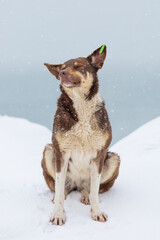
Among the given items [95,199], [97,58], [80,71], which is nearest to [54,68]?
[80,71]

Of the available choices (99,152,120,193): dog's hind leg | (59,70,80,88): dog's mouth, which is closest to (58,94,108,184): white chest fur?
(59,70,80,88): dog's mouth

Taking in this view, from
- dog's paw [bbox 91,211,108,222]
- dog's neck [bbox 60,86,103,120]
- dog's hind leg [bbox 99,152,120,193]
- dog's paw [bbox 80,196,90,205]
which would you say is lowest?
dog's paw [bbox 91,211,108,222]

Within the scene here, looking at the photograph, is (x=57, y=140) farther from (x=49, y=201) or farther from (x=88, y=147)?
(x=49, y=201)

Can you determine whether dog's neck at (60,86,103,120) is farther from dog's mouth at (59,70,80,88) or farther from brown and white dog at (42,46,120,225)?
dog's mouth at (59,70,80,88)

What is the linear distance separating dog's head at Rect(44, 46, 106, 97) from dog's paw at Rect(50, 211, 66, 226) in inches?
62.8

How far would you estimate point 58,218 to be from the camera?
3857mm

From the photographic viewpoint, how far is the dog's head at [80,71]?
144 inches

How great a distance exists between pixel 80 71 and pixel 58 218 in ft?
6.18

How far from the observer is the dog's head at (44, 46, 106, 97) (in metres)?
3.64

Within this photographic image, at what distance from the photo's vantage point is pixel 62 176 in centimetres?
396

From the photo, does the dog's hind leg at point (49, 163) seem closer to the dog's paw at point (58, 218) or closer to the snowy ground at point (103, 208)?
the snowy ground at point (103, 208)

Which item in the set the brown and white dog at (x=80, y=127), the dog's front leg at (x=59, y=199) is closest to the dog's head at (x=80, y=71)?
the brown and white dog at (x=80, y=127)
